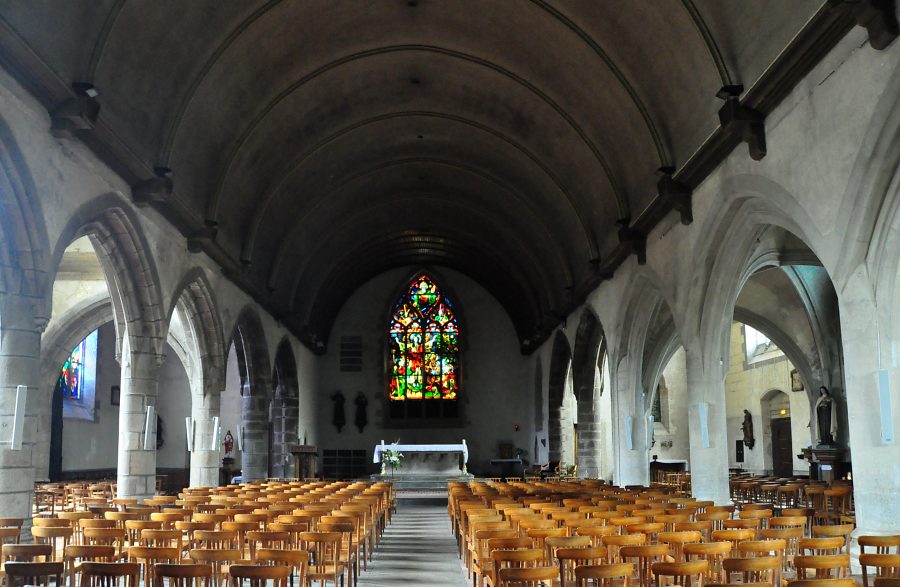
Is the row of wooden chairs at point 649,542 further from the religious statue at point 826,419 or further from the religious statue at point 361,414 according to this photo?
the religious statue at point 361,414

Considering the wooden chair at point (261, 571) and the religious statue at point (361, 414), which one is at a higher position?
the religious statue at point (361, 414)

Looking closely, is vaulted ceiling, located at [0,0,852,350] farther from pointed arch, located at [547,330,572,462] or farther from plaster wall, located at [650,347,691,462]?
plaster wall, located at [650,347,691,462]

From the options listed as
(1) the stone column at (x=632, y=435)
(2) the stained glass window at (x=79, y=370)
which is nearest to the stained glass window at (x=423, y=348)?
(2) the stained glass window at (x=79, y=370)

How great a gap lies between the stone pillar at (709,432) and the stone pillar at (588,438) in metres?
11.2

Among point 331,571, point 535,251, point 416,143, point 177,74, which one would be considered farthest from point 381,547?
point 535,251

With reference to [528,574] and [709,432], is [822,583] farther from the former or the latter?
[709,432]

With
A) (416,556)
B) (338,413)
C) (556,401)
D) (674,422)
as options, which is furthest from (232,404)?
(416,556)

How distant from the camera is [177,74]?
14.3m

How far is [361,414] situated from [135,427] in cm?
2090

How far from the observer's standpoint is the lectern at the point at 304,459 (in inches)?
1007

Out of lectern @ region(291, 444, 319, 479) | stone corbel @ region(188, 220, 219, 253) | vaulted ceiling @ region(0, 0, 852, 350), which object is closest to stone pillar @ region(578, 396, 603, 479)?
vaulted ceiling @ region(0, 0, 852, 350)

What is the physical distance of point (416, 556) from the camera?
1235cm

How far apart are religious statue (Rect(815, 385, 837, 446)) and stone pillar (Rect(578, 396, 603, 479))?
8390 mm

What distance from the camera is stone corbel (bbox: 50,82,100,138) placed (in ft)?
36.5
